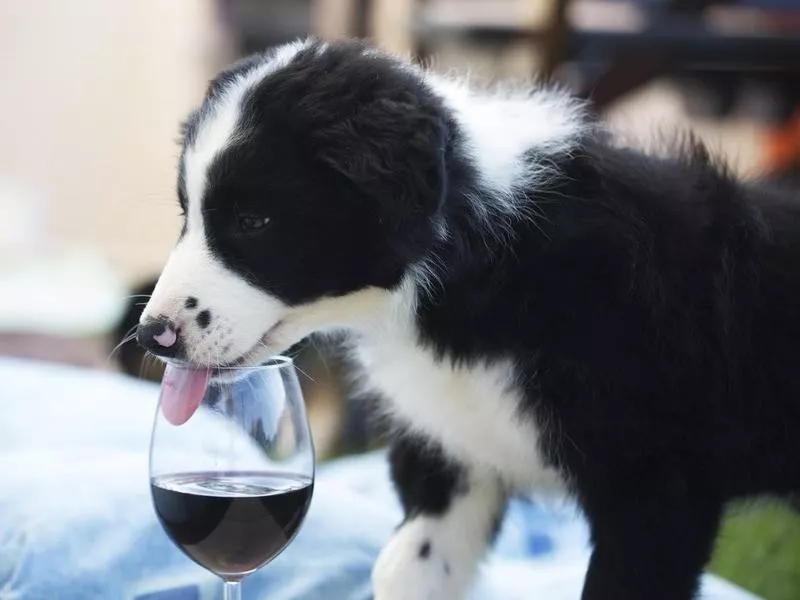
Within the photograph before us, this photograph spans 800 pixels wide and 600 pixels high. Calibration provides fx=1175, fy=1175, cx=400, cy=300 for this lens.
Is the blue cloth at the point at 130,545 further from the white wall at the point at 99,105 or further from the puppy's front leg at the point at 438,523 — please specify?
the white wall at the point at 99,105

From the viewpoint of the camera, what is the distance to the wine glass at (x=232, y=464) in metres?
1.08

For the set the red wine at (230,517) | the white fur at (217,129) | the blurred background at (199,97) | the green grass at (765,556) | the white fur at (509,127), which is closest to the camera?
the red wine at (230,517)

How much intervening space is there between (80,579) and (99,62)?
445cm

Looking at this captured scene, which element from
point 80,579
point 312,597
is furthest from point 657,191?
point 80,579

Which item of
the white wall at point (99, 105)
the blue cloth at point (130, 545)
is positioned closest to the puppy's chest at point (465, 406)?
the blue cloth at point (130, 545)

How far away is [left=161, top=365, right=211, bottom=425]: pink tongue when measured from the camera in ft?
3.79

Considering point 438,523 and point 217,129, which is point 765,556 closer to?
point 438,523

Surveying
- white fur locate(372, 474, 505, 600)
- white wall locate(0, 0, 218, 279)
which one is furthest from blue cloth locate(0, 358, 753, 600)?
white wall locate(0, 0, 218, 279)

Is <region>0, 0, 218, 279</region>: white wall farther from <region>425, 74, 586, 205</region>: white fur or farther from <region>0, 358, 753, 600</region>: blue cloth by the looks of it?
<region>425, 74, 586, 205</region>: white fur

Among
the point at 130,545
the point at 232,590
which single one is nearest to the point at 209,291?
the point at 232,590

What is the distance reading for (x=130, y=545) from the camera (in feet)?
4.62

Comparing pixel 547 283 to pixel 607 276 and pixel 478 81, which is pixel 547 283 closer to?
pixel 607 276

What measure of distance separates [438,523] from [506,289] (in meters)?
0.34

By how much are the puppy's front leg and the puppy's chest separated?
0.17 ft
